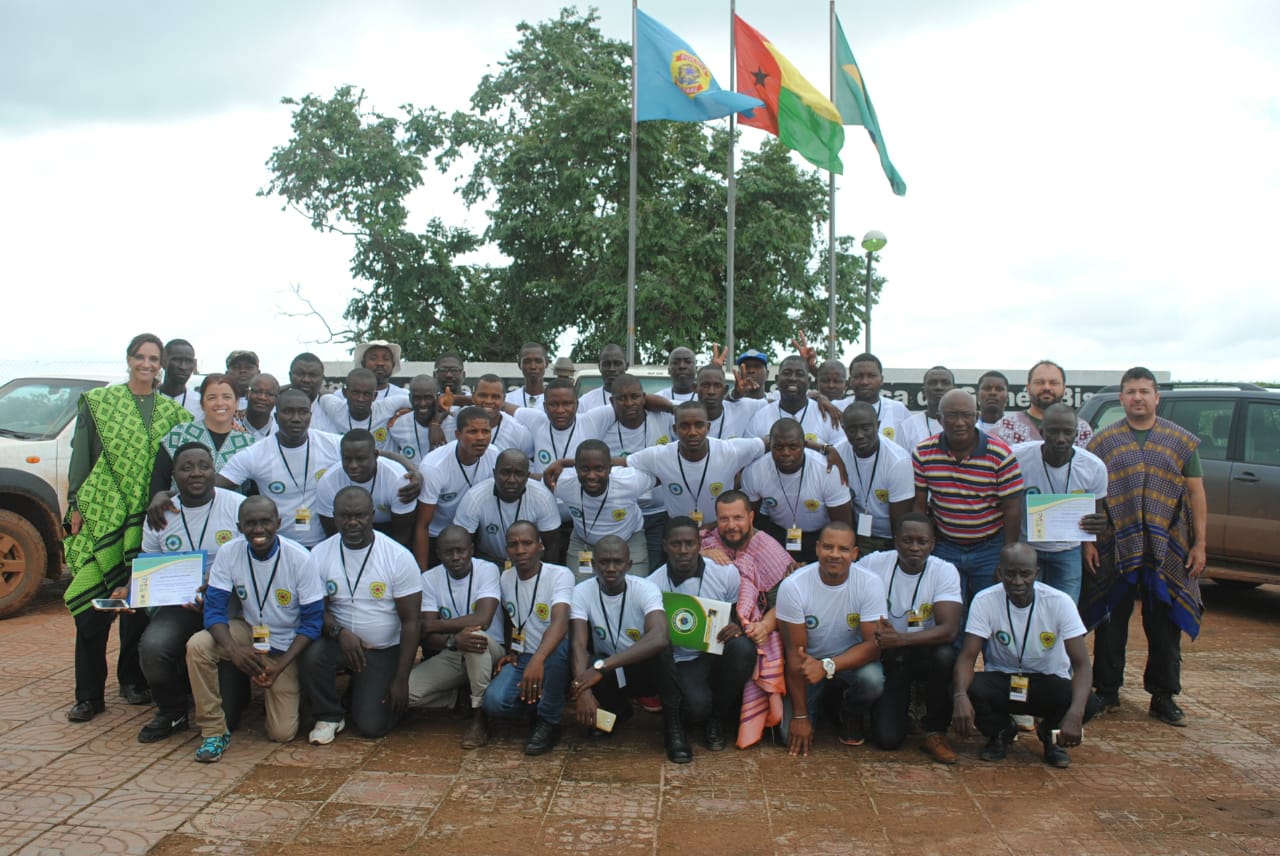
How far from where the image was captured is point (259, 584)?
5.39m

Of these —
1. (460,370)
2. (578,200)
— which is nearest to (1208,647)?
(460,370)

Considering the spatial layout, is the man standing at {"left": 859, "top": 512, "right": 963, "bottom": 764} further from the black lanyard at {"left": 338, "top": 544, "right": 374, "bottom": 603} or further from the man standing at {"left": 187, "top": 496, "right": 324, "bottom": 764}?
the man standing at {"left": 187, "top": 496, "right": 324, "bottom": 764}

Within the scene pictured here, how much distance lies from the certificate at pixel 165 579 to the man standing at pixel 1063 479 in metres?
4.58

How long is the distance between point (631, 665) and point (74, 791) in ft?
8.68

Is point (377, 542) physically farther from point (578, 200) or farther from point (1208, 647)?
point (578, 200)

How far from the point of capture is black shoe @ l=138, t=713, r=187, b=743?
530 cm

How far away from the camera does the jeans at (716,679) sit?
17.4ft

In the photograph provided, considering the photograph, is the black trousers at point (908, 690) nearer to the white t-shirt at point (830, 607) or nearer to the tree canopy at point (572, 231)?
the white t-shirt at point (830, 607)

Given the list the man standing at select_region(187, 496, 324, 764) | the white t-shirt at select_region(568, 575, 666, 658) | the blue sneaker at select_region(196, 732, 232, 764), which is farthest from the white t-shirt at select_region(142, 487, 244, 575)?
the white t-shirt at select_region(568, 575, 666, 658)

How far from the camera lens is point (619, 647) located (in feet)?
17.6

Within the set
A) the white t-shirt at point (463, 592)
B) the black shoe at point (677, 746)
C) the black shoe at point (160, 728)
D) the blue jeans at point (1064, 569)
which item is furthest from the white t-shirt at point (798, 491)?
the black shoe at point (160, 728)

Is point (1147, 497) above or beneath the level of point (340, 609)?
above

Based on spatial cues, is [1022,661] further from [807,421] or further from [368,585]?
[368,585]

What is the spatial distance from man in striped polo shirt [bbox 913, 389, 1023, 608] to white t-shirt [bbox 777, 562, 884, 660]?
660 mm
